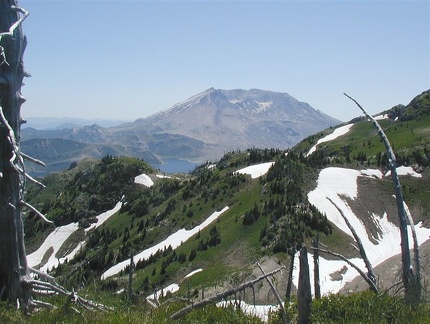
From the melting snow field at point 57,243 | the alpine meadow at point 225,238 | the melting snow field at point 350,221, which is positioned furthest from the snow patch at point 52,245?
the melting snow field at point 350,221

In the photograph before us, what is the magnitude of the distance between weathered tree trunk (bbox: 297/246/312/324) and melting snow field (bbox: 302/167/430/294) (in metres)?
41.2

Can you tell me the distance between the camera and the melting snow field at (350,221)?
50463 millimetres

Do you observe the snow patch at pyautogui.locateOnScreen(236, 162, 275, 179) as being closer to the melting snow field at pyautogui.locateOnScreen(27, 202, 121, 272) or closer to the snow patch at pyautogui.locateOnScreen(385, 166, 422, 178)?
the snow patch at pyautogui.locateOnScreen(385, 166, 422, 178)

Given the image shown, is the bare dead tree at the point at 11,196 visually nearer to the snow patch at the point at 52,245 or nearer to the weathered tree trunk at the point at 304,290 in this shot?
the weathered tree trunk at the point at 304,290

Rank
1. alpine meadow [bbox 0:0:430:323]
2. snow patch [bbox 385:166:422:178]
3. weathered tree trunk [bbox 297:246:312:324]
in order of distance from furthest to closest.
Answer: snow patch [bbox 385:166:422:178]
alpine meadow [bbox 0:0:430:323]
weathered tree trunk [bbox 297:246:312:324]

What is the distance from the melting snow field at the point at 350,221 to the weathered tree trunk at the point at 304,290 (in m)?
41.2

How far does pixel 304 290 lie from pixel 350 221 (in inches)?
2347

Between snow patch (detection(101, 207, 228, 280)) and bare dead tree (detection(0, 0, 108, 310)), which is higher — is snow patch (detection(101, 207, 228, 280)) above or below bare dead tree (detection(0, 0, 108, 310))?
below

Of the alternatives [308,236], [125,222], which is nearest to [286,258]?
[308,236]

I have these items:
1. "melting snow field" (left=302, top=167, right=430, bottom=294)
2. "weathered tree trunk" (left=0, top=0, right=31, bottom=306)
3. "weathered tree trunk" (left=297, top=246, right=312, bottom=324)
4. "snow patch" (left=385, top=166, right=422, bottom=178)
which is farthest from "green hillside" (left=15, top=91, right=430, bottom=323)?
"melting snow field" (left=302, top=167, right=430, bottom=294)

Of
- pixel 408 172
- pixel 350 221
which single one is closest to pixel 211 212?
pixel 350 221

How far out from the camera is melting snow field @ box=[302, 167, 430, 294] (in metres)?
50.5

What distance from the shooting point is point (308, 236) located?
55.0 meters

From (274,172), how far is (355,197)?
51.1ft
